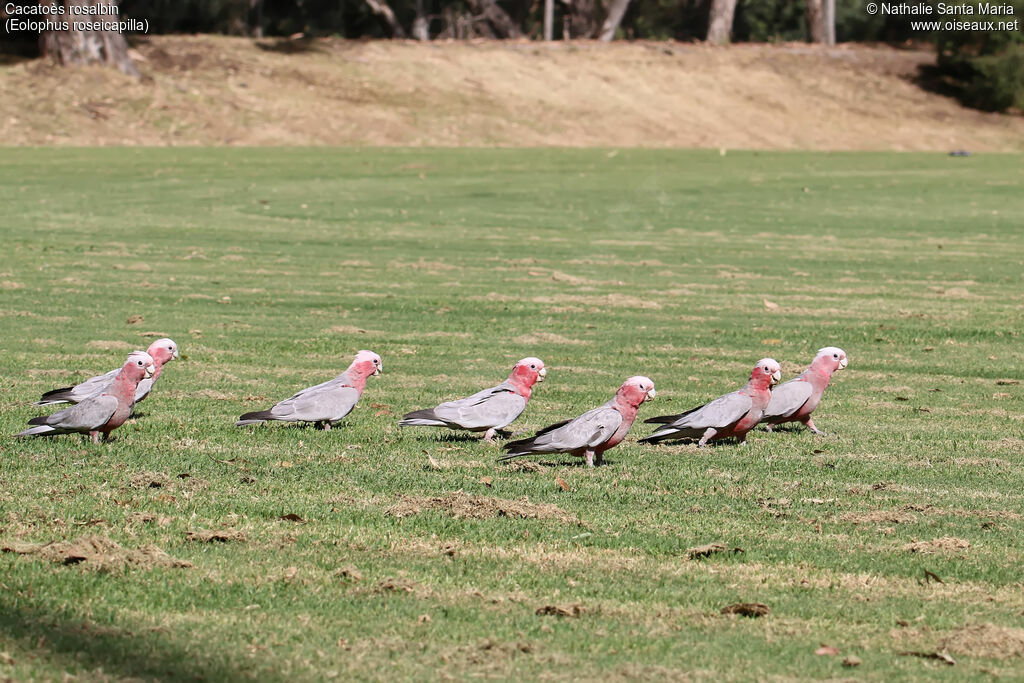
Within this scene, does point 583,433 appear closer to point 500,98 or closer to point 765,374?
point 765,374

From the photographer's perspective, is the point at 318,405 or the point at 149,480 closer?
the point at 149,480

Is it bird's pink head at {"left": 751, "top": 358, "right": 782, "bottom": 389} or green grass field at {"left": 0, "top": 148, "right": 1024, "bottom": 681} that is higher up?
bird's pink head at {"left": 751, "top": 358, "right": 782, "bottom": 389}

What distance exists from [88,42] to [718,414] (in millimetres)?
50474

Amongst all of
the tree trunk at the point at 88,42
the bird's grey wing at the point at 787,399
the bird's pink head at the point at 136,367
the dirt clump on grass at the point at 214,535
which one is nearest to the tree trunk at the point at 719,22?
the tree trunk at the point at 88,42

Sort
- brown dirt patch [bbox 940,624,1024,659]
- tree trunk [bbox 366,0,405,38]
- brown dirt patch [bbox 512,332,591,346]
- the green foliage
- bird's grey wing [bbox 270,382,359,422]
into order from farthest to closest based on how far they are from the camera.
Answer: tree trunk [bbox 366,0,405,38], the green foliage, brown dirt patch [bbox 512,332,591,346], bird's grey wing [bbox 270,382,359,422], brown dirt patch [bbox 940,624,1024,659]

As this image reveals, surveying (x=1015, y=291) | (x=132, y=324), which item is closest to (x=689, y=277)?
(x=1015, y=291)

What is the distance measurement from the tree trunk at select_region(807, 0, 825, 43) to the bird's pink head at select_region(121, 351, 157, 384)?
7179 cm

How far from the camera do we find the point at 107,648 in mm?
5219

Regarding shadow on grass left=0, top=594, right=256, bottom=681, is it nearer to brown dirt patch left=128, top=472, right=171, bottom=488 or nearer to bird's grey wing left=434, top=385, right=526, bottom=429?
brown dirt patch left=128, top=472, right=171, bottom=488

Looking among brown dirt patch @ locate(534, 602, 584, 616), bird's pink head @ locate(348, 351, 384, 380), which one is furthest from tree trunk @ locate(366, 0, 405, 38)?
brown dirt patch @ locate(534, 602, 584, 616)

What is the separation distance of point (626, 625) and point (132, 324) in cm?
1039

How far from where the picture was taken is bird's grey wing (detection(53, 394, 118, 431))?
8414mm

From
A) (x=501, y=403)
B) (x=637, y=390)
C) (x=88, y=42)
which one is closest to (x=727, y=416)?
(x=637, y=390)

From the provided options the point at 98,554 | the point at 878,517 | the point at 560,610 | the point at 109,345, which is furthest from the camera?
the point at 109,345
